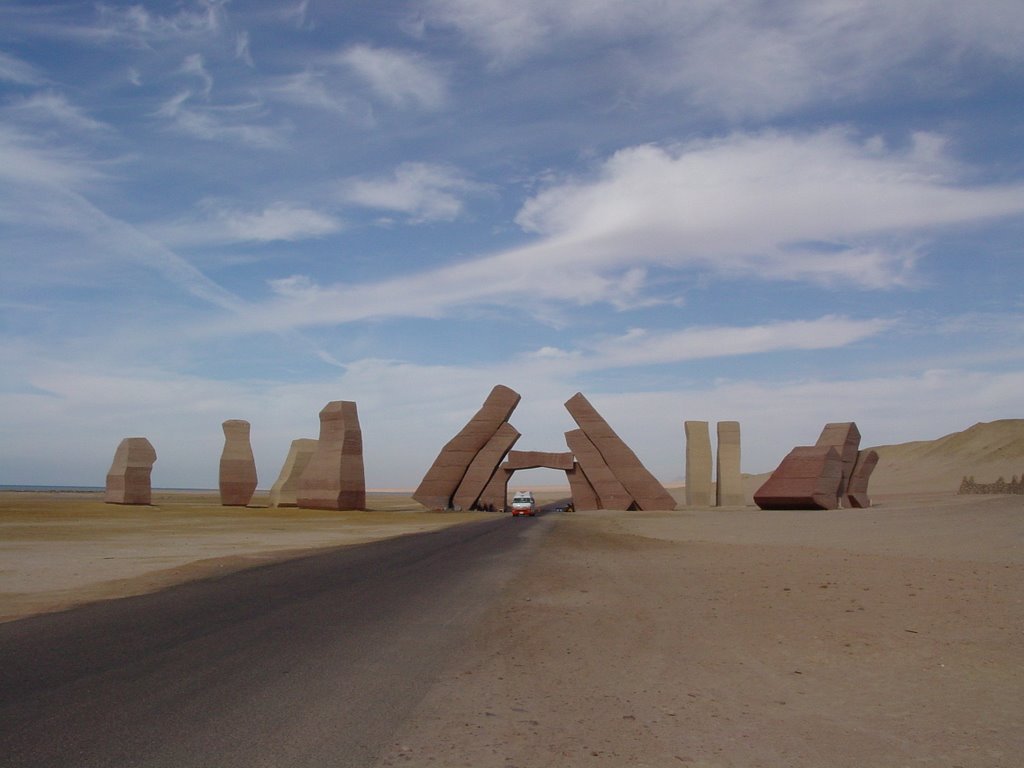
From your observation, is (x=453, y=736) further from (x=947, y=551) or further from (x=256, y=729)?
(x=947, y=551)

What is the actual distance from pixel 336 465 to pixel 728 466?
79.5ft

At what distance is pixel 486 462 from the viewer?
168ft

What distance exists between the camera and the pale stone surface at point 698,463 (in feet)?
187

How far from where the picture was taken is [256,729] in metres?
5.72

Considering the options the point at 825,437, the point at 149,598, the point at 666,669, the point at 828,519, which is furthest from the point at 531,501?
the point at 666,669

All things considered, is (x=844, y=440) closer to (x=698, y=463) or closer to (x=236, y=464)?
(x=698, y=463)

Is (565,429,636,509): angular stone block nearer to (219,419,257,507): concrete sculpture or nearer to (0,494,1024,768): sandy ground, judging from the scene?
(219,419,257,507): concrete sculpture

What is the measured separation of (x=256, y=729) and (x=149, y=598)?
23.9 feet

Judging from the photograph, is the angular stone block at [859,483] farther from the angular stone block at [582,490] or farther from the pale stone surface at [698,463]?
the angular stone block at [582,490]

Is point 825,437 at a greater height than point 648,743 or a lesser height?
greater

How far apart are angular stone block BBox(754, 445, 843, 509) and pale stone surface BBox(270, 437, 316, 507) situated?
89.5ft

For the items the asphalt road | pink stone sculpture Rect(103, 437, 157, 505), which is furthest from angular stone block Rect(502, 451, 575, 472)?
the asphalt road

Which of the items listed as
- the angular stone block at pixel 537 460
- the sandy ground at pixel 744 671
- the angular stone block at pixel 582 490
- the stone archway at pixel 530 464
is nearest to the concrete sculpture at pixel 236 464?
the stone archway at pixel 530 464

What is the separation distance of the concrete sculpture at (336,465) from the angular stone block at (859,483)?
1048 inches
